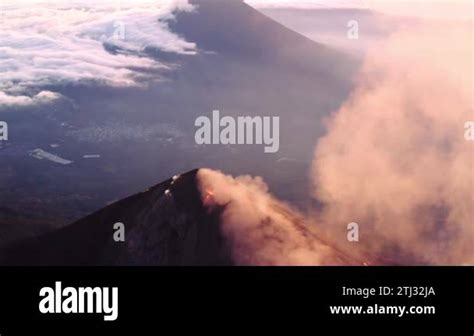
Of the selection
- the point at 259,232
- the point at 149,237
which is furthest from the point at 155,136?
the point at 259,232

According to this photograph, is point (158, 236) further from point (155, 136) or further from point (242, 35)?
point (242, 35)

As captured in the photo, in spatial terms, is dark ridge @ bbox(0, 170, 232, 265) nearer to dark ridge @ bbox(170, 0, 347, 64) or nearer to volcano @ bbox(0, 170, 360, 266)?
volcano @ bbox(0, 170, 360, 266)

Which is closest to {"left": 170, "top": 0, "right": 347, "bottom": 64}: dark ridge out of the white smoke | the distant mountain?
the distant mountain

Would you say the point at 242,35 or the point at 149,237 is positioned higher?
the point at 242,35

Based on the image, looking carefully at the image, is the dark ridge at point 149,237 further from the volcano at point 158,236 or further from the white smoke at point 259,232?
the white smoke at point 259,232

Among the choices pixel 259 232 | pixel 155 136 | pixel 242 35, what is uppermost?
pixel 242 35

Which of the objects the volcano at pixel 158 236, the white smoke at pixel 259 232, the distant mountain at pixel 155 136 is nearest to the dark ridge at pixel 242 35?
the distant mountain at pixel 155 136
